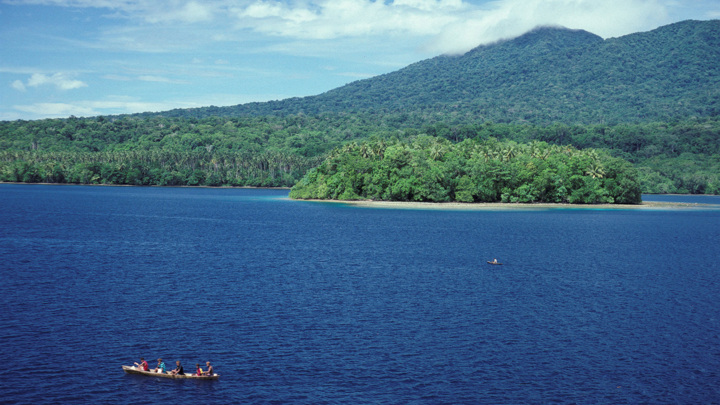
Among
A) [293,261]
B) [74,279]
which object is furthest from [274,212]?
[74,279]

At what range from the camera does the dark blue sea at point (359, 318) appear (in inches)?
1649

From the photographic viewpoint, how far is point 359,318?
5725 cm

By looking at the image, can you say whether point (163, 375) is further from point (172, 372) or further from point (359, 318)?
point (359, 318)

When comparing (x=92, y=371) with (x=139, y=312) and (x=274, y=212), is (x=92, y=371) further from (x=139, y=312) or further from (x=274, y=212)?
(x=274, y=212)

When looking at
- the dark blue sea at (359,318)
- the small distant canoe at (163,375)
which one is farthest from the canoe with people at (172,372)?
the dark blue sea at (359,318)

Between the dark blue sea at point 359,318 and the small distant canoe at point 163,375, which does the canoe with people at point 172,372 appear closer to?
the small distant canoe at point 163,375

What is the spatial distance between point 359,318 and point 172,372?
→ 19.0 metres

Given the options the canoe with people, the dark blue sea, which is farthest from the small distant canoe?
the dark blue sea

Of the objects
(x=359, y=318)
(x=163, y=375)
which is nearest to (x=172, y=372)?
(x=163, y=375)

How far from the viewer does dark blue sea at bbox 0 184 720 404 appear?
137ft

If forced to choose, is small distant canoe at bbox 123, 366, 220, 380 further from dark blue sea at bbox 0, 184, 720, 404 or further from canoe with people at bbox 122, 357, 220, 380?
dark blue sea at bbox 0, 184, 720, 404

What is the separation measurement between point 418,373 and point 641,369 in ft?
A: 53.1

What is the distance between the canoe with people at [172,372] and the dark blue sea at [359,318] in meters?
0.47

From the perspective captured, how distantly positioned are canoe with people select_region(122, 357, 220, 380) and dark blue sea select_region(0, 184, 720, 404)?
0.47 metres
